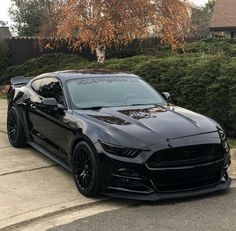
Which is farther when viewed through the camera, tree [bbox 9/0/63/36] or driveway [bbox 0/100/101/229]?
tree [bbox 9/0/63/36]

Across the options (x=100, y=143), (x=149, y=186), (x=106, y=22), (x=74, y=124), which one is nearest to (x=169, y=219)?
(x=149, y=186)

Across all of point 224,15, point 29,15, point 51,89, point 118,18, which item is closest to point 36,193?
point 51,89

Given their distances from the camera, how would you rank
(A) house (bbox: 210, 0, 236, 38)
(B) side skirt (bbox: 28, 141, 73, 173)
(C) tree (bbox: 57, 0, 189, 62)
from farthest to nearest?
(A) house (bbox: 210, 0, 236, 38)
(C) tree (bbox: 57, 0, 189, 62)
(B) side skirt (bbox: 28, 141, 73, 173)

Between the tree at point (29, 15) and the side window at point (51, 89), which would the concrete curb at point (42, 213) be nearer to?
the side window at point (51, 89)

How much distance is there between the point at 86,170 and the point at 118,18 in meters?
11.7

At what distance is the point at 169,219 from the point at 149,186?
0.48 metres

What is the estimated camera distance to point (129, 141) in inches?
220

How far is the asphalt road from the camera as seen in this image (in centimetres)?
502

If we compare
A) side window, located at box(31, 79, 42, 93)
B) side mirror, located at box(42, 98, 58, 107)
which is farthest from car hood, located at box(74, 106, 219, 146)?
side window, located at box(31, 79, 42, 93)

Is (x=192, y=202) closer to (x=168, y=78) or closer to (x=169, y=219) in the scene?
(x=169, y=219)

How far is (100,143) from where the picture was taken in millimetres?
5723

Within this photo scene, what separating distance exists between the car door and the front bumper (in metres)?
1.12

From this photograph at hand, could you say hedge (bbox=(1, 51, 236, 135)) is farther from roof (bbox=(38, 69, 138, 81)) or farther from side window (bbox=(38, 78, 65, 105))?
side window (bbox=(38, 78, 65, 105))

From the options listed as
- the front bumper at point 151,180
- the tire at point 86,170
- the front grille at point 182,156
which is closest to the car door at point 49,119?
the tire at point 86,170
